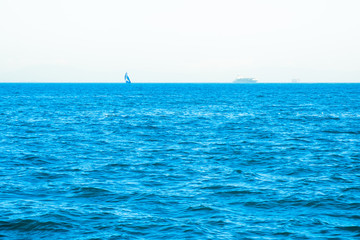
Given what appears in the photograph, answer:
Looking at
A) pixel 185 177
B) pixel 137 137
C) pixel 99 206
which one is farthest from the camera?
pixel 137 137

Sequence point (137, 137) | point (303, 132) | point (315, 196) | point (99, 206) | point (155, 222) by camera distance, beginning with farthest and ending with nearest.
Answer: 1. point (303, 132)
2. point (137, 137)
3. point (315, 196)
4. point (99, 206)
5. point (155, 222)

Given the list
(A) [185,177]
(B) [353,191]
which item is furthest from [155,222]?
(B) [353,191]

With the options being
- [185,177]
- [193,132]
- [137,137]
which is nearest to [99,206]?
[185,177]

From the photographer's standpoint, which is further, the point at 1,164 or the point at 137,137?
the point at 137,137

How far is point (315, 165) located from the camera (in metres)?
24.8

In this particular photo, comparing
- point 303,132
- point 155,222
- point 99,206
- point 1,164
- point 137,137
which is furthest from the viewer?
point 303,132

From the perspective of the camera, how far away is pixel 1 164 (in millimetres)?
24781

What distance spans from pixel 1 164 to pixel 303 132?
2723 cm

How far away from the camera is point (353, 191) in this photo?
19.2 meters

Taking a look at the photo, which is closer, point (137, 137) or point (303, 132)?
point (137, 137)

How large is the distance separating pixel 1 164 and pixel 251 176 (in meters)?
14.4

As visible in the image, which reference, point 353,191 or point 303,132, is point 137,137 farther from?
point 353,191

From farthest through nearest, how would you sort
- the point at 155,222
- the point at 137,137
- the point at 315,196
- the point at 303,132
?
the point at 303,132 < the point at 137,137 < the point at 315,196 < the point at 155,222

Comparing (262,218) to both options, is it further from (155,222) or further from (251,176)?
(251,176)
